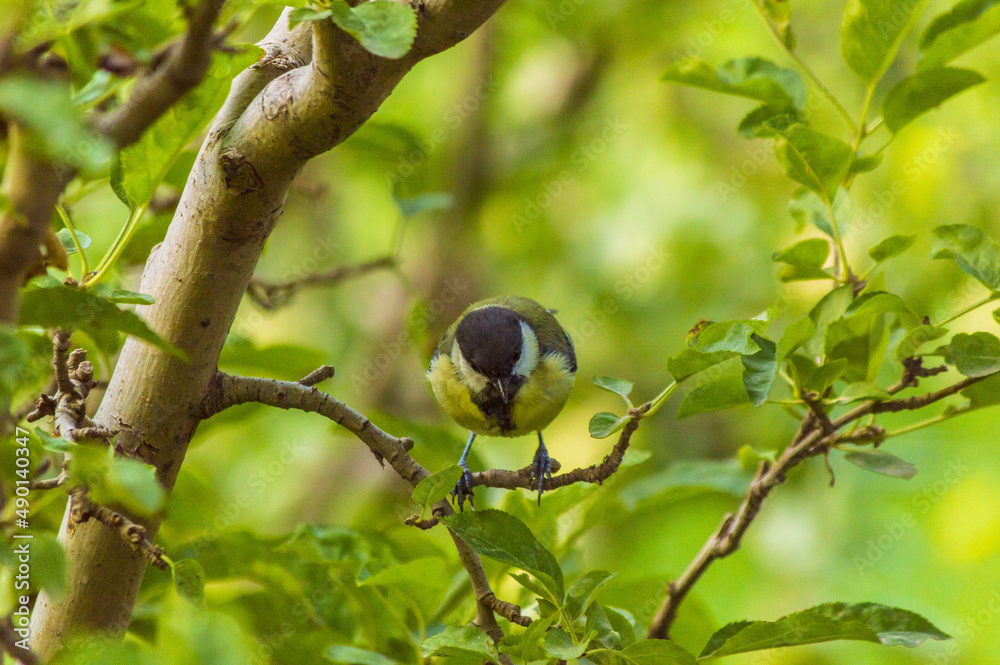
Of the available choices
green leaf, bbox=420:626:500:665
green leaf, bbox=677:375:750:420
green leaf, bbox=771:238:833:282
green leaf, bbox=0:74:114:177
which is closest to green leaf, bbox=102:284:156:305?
green leaf, bbox=0:74:114:177

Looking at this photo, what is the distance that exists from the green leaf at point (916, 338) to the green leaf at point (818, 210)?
0.67 ft

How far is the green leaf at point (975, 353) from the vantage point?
3.30 ft

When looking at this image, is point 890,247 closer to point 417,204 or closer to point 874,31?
point 874,31

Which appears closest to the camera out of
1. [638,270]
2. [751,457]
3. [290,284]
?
[751,457]

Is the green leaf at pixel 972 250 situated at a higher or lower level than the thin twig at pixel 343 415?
higher

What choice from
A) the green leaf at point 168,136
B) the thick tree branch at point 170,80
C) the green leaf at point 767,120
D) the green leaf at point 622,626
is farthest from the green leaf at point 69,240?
the green leaf at point 767,120

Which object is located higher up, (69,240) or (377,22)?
(377,22)

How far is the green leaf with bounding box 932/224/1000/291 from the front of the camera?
3.30 feet

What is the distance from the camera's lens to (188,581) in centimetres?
76

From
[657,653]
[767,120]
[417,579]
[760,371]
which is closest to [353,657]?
[417,579]

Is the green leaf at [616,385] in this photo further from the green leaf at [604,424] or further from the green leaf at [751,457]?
the green leaf at [751,457]

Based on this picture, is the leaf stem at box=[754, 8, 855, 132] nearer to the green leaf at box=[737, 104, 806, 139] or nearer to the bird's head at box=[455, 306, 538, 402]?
the green leaf at box=[737, 104, 806, 139]

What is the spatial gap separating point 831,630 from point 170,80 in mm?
904

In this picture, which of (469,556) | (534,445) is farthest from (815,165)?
(534,445)
